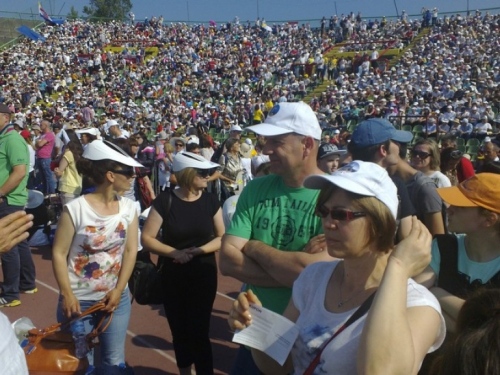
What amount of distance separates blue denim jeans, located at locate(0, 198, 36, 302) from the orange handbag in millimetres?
2935

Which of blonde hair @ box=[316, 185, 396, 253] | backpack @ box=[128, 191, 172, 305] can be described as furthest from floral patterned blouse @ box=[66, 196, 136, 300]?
blonde hair @ box=[316, 185, 396, 253]

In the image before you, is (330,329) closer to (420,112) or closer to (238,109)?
(420,112)

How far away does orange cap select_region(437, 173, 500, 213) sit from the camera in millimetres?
2537

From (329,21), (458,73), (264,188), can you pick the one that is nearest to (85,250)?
(264,188)

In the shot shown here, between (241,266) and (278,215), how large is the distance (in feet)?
1.00

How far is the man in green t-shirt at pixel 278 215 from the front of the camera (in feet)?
8.79

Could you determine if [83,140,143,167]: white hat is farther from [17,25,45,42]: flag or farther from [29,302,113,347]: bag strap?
[17,25,45,42]: flag

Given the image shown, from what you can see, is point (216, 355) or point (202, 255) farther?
point (216, 355)

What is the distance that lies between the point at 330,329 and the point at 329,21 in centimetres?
4056

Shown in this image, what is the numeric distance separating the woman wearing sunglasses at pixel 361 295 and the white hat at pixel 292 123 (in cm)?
58

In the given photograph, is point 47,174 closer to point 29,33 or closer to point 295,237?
point 295,237

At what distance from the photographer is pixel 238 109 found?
28.2 m

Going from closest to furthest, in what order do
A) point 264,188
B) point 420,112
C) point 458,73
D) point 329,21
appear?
point 264,188, point 420,112, point 458,73, point 329,21

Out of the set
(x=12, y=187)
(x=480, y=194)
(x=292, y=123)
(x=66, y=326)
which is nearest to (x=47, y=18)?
(x=12, y=187)
